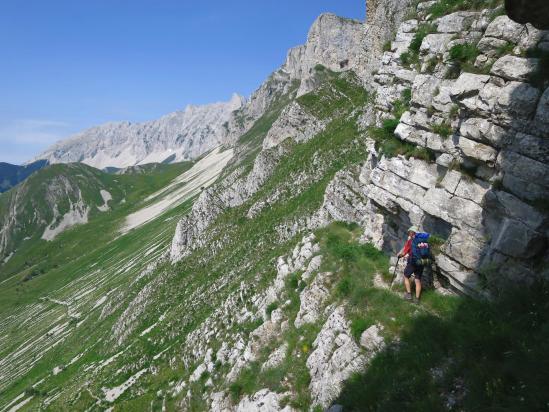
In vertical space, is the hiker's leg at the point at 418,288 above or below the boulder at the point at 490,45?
below

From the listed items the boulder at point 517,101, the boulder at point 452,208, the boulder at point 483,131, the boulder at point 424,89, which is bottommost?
the boulder at point 452,208

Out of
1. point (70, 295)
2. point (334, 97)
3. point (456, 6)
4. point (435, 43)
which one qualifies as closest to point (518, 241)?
point (435, 43)

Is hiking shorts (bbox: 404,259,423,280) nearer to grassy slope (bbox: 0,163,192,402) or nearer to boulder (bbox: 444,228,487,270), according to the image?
boulder (bbox: 444,228,487,270)

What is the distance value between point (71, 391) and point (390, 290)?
140 ft

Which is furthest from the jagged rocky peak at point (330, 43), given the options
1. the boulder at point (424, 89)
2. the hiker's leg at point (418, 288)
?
the hiker's leg at point (418, 288)

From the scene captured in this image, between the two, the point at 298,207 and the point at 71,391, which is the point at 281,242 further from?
the point at 71,391

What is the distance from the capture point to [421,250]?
14.3 metres

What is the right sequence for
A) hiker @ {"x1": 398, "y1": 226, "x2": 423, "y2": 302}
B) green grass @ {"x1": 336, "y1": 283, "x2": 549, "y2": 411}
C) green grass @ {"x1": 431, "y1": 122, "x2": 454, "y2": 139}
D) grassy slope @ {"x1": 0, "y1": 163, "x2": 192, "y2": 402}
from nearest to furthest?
green grass @ {"x1": 336, "y1": 283, "x2": 549, "y2": 411}, hiker @ {"x1": 398, "y1": 226, "x2": 423, "y2": 302}, green grass @ {"x1": 431, "y1": 122, "x2": 454, "y2": 139}, grassy slope @ {"x1": 0, "y1": 163, "x2": 192, "y2": 402}

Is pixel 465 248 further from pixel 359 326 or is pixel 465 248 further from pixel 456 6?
pixel 456 6

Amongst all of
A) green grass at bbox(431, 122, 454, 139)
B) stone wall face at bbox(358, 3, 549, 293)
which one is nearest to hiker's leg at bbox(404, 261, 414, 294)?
stone wall face at bbox(358, 3, 549, 293)

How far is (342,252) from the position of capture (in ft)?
66.4

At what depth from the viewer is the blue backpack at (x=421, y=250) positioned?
14211 millimetres

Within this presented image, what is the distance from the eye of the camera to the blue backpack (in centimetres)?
1421

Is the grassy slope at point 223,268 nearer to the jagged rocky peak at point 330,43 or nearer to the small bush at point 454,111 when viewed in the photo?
the small bush at point 454,111
